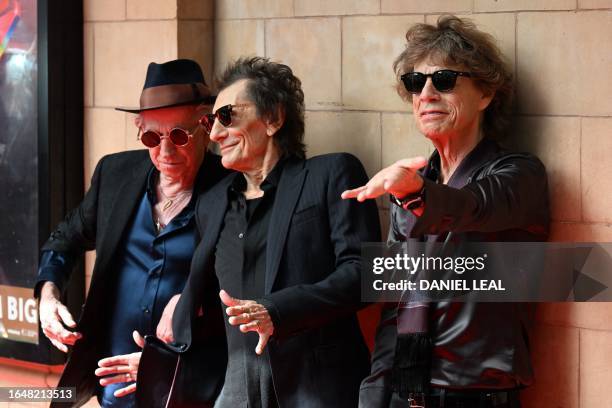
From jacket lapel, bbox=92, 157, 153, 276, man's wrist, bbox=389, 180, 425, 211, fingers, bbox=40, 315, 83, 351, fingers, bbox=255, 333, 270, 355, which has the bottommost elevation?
fingers, bbox=40, 315, 83, 351

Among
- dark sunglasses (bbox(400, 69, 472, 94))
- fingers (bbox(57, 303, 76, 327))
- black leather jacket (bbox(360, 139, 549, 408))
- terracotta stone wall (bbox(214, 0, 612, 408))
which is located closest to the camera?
black leather jacket (bbox(360, 139, 549, 408))

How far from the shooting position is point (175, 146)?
5.68 metres

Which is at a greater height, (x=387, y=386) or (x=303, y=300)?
(x=303, y=300)

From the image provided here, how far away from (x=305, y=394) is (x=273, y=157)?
102cm

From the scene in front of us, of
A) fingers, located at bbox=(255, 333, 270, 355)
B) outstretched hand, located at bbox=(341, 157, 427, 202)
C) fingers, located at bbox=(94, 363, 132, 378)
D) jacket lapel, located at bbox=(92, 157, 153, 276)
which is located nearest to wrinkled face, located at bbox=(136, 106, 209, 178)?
jacket lapel, located at bbox=(92, 157, 153, 276)

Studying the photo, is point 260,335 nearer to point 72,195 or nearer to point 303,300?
point 303,300

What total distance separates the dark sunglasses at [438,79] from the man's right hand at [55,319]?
190cm

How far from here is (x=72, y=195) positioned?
6.82 metres

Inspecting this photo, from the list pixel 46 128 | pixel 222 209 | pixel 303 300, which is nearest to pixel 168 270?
pixel 222 209

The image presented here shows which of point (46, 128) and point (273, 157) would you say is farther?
point (46, 128)

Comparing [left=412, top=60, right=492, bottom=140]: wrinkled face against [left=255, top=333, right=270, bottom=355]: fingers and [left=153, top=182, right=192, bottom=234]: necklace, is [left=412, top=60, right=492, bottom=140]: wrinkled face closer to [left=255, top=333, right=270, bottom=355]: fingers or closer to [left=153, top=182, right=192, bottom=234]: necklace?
[left=255, top=333, right=270, bottom=355]: fingers

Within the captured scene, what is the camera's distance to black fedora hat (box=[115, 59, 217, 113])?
226 inches

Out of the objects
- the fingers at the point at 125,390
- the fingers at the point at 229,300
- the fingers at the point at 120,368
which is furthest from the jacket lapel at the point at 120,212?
the fingers at the point at 229,300

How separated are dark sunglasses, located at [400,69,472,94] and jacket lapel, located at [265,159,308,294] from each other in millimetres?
613
